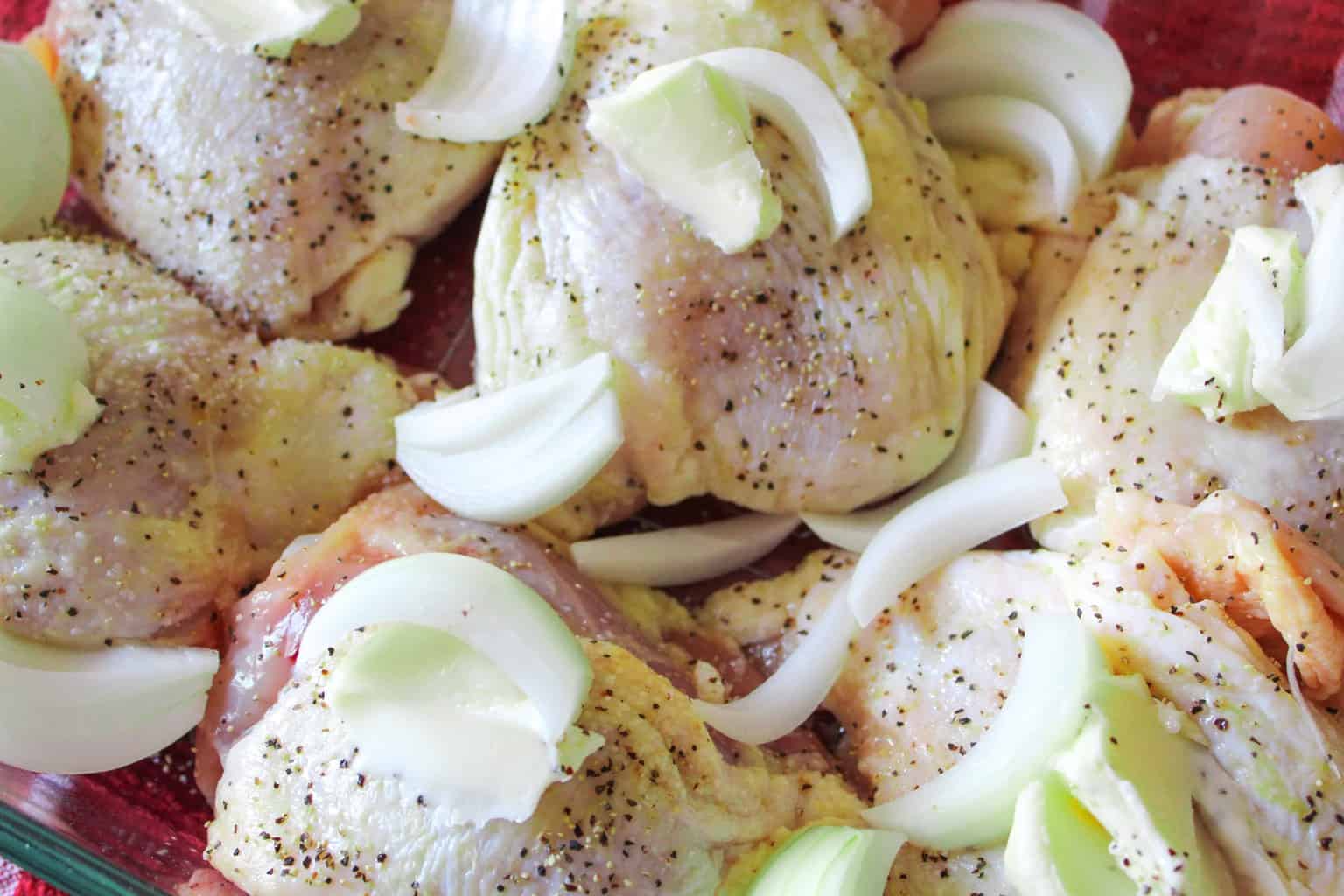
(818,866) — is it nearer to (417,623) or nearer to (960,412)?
(417,623)

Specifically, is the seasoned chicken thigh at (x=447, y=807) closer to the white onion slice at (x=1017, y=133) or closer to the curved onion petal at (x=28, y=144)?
the curved onion petal at (x=28, y=144)

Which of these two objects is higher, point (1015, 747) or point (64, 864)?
point (1015, 747)

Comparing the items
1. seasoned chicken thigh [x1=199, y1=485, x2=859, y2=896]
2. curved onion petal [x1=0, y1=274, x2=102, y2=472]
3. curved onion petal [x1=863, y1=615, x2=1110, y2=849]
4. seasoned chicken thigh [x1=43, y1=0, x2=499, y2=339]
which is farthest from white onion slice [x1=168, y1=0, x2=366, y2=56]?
curved onion petal [x1=863, y1=615, x2=1110, y2=849]

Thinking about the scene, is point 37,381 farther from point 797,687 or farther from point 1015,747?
point 1015,747

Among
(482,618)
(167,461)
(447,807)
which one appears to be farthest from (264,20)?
(447,807)

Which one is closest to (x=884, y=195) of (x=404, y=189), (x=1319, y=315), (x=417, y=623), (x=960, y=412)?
(x=960, y=412)

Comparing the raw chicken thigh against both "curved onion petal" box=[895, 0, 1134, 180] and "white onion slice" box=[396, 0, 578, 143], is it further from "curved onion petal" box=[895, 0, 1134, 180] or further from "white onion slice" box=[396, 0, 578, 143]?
"white onion slice" box=[396, 0, 578, 143]

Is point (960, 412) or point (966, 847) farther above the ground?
point (960, 412)
